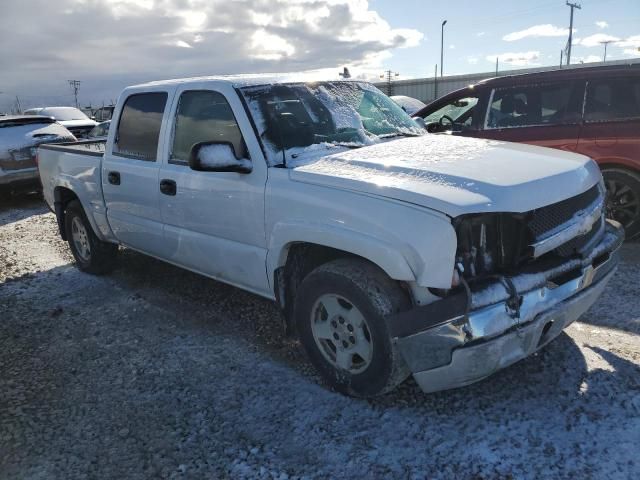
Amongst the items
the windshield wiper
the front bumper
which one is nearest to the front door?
the windshield wiper

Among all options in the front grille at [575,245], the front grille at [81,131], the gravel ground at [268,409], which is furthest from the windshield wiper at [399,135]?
the front grille at [81,131]

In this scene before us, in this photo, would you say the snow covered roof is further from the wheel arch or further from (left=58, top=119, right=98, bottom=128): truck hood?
(left=58, top=119, right=98, bottom=128): truck hood

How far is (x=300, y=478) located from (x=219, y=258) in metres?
1.74

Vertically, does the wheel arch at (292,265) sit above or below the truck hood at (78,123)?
below

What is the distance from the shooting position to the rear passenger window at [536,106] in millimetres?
5758

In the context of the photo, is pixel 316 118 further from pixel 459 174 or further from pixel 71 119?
pixel 71 119

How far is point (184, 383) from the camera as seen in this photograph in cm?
340

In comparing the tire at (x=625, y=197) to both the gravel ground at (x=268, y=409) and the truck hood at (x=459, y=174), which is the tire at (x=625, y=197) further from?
the truck hood at (x=459, y=174)

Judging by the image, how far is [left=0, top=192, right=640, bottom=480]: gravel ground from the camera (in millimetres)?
2584

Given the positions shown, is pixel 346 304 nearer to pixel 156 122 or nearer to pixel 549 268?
pixel 549 268

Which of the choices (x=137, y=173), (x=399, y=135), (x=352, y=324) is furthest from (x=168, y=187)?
(x=352, y=324)

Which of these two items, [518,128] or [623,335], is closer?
[623,335]

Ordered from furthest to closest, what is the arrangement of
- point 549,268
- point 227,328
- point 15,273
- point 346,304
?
point 15,273
point 227,328
point 346,304
point 549,268

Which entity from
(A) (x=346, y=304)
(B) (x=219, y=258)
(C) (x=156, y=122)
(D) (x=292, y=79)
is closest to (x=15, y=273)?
(C) (x=156, y=122)
